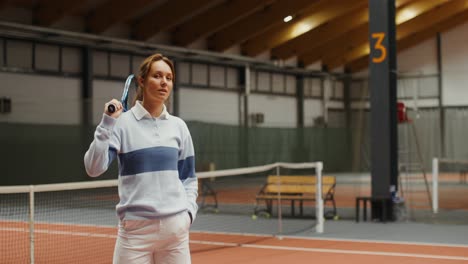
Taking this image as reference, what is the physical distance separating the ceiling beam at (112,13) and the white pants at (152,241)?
18426 millimetres

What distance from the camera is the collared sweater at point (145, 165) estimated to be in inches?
116

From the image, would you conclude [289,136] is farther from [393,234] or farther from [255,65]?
[393,234]

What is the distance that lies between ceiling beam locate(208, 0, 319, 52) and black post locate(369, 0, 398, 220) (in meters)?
12.5

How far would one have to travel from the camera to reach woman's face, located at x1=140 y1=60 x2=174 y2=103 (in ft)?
9.91

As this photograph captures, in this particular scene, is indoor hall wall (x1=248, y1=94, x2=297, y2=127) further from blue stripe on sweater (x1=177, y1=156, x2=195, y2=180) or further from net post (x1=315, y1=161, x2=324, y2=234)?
blue stripe on sweater (x1=177, y1=156, x2=195, y2=180)

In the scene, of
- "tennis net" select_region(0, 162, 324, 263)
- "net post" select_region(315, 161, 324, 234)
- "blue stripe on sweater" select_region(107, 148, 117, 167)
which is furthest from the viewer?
"net post" select_region(315, 161, 324, 234)

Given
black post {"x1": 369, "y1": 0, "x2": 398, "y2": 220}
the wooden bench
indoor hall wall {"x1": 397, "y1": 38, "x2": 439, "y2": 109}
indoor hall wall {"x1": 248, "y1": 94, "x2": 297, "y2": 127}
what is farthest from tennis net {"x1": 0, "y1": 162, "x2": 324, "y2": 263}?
indoor hall wall {"x1": 397, "y1": 38, "x2": 439, "y2": 109}

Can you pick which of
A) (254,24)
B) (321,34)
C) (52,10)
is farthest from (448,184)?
(52,10)

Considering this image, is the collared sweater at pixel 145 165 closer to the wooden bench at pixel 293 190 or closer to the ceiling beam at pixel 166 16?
the wooden bench at pixel 293 190

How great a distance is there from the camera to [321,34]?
28.3m

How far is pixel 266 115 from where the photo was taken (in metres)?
28.4

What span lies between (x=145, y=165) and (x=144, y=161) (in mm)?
18

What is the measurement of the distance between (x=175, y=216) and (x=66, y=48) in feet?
61.9

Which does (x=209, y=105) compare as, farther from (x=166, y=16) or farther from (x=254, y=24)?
(x=166, y=16)
